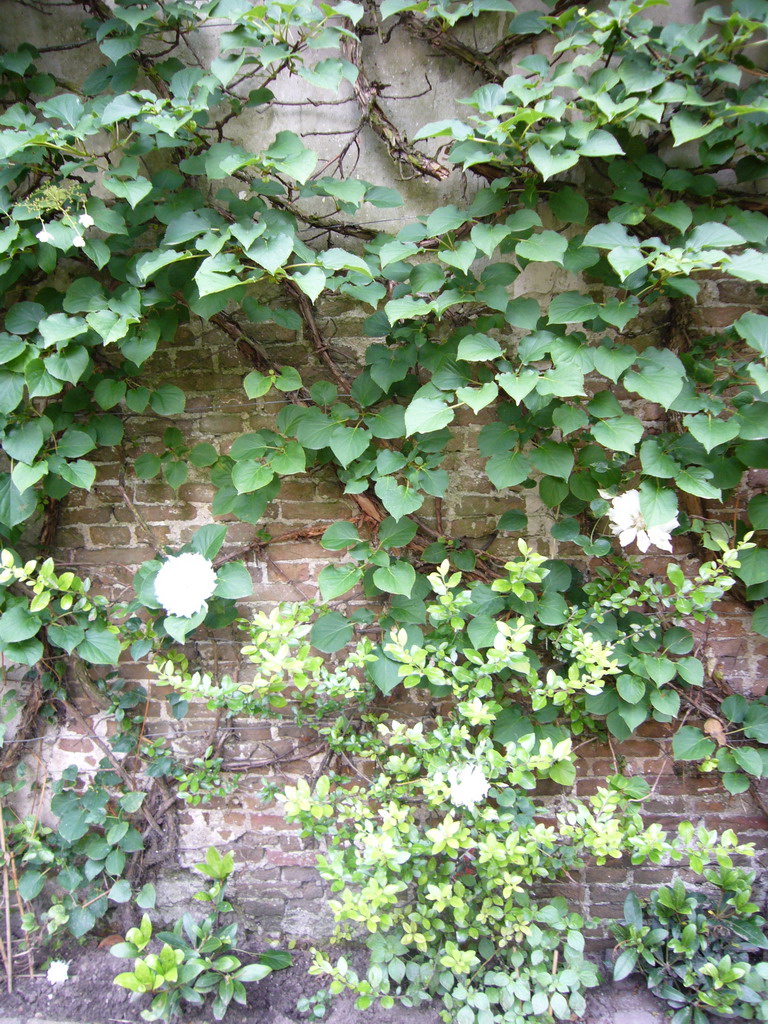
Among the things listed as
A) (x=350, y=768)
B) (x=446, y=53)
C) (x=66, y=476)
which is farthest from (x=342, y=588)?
(x=446, y=53)

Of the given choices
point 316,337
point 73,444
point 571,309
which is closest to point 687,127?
point 571,309

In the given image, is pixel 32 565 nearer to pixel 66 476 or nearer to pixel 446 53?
pixel 66 476

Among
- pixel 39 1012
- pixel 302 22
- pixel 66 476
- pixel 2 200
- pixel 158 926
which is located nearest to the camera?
pixel 302 22

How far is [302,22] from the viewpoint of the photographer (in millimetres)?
1379

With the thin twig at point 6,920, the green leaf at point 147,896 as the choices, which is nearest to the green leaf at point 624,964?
the green leaf at point 147,896

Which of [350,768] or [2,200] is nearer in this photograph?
[2,200]

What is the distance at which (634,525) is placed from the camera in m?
1.62

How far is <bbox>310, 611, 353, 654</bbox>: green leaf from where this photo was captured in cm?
172

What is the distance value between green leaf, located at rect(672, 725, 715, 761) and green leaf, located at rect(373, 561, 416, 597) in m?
0.89

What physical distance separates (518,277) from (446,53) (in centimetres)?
63

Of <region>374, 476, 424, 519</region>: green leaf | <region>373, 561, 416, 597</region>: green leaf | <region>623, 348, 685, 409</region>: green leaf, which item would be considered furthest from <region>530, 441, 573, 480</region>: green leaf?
<region>373, 561, 416, 597</region>: green leaf

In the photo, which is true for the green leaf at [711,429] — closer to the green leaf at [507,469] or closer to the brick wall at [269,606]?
the brick wall at [269,606]

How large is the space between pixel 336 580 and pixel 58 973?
1.49 metres

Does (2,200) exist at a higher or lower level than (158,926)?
higher
